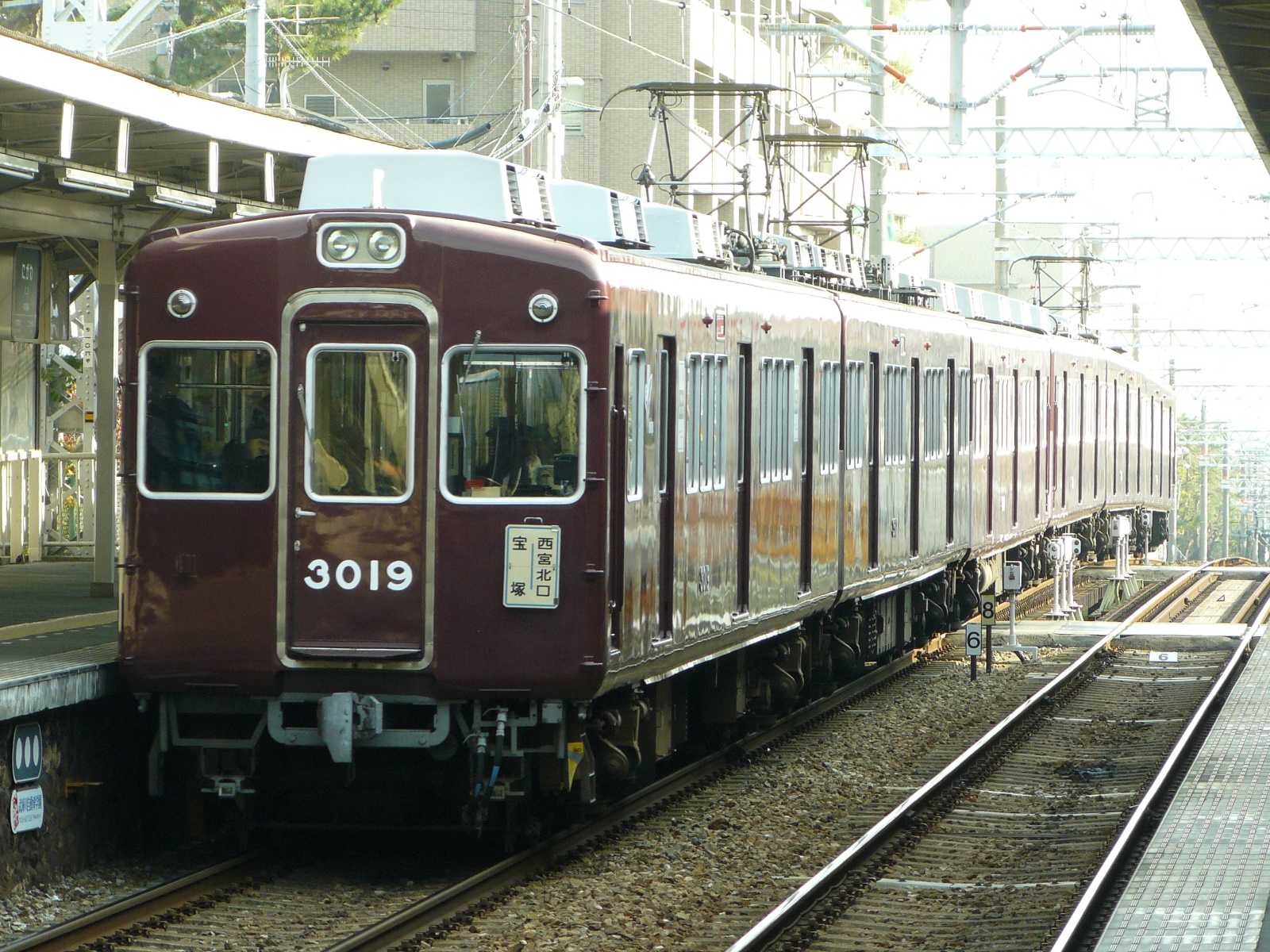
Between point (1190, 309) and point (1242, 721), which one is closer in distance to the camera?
point (1242, 721)

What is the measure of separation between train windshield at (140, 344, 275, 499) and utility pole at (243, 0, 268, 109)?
31.3ft

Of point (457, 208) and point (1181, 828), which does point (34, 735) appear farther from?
point (1181, 828)

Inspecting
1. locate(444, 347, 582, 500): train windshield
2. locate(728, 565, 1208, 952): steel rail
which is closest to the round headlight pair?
locate(444, 347, 582, 500): train windshield

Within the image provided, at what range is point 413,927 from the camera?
760 centimetres

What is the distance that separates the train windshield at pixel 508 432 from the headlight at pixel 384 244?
0.49 m

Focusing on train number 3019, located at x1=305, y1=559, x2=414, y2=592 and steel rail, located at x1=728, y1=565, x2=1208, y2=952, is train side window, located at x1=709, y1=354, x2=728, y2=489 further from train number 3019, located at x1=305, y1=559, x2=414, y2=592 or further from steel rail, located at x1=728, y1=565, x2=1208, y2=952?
train number 3019, located at x1=305, y1=559, x2=414, y2=592

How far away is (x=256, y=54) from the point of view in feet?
59.1

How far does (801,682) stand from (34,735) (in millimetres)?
5963

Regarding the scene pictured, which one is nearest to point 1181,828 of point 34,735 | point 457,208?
point 457,208

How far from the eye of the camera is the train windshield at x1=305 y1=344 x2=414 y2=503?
8.42 meters

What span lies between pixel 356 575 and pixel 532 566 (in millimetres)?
730

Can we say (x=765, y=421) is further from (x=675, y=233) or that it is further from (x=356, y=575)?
(x=356, y=575)

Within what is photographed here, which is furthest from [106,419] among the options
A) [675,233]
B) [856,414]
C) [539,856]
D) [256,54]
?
[539,856]

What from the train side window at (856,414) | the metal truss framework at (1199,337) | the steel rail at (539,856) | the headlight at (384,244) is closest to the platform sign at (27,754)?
the steel rail at (539,856)
